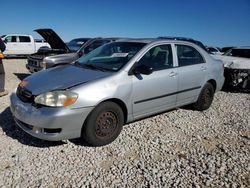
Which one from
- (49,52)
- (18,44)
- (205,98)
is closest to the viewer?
(205,98)

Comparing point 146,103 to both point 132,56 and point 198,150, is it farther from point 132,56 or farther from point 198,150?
point 198,150

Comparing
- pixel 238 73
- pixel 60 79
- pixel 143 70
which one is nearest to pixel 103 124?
pixel 60 79

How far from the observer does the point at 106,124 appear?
145 inches

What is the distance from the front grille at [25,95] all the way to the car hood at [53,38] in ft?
17.5

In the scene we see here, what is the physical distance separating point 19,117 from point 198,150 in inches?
106

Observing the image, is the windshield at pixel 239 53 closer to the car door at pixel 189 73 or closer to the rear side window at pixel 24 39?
the car door at pixel 189 73

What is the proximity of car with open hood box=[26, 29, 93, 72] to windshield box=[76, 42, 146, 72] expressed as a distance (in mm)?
3914

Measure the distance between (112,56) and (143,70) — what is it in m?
0.83

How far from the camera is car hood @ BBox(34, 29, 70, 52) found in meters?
8.81

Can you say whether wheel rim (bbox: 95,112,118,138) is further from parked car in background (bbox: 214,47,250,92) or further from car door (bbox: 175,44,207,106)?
parked car in background (bbox: 214,47,250,92)

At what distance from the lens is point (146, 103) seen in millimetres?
4145

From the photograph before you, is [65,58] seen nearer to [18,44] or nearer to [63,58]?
[63,58]

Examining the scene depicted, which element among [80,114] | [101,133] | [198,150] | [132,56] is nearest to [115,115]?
[101,133]

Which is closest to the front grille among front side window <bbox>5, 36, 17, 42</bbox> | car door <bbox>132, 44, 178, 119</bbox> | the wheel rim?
the wheel rim
